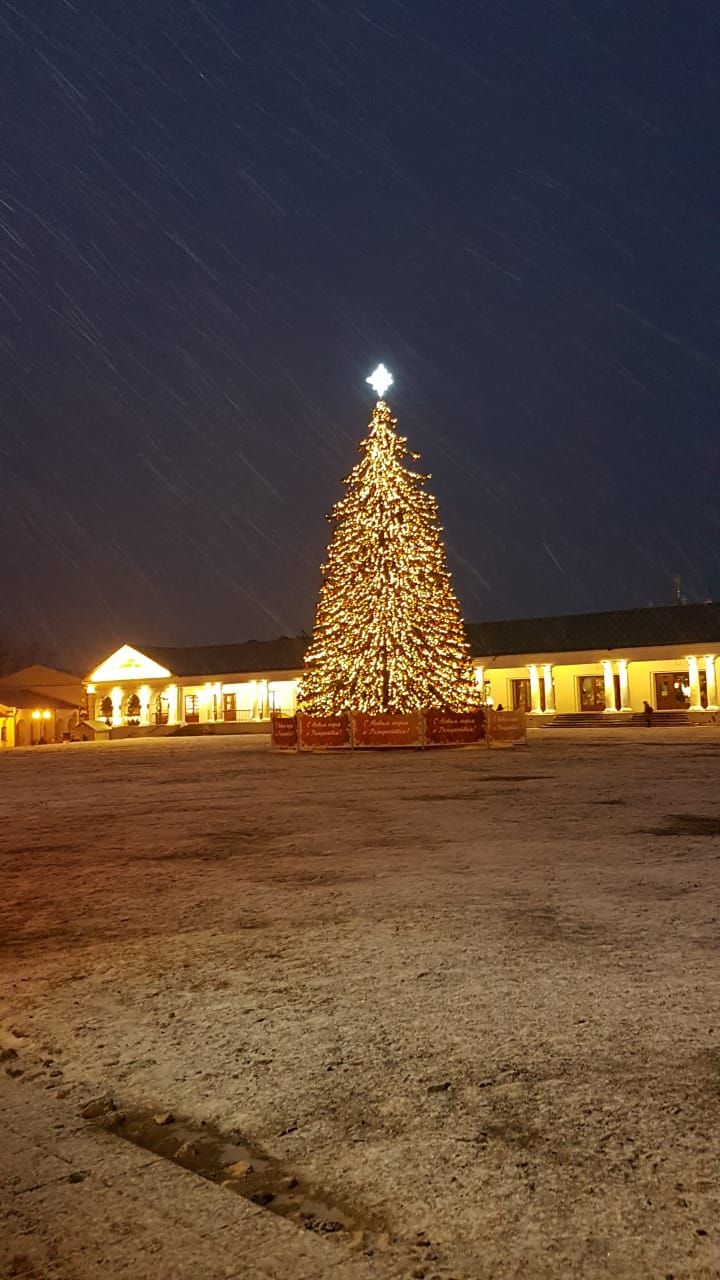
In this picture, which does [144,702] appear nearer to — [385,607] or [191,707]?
[191,707]

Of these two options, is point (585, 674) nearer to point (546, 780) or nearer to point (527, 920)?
point (546, 780)

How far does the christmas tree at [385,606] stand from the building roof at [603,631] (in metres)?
19.7

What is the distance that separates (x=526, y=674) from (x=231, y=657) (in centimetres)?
1972

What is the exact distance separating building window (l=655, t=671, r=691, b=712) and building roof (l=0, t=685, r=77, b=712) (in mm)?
35419

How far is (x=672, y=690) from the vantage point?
45.7 metres

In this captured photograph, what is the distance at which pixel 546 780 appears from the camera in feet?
52.4

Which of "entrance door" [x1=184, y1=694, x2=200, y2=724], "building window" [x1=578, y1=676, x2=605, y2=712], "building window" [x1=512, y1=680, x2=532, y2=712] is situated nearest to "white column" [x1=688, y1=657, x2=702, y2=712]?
"building window" [x1=578, y1=676, x2=605, y2=712]

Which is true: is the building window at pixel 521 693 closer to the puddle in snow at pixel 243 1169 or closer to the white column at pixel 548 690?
the white column at pixel 548 690

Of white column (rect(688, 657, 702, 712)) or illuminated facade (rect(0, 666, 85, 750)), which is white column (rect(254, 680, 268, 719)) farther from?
white column (rect(688, 657, 702, 712))

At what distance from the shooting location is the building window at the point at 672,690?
45281mm

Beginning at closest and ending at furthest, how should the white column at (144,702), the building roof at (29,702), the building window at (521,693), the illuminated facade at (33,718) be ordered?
the building window at (521,693) → the illuminated facade at (33,718) → the building roof at (29,702) → the white column at (144,702)

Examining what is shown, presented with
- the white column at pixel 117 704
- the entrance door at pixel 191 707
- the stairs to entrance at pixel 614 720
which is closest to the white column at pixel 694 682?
the stairs to entrance at pixel 614 720

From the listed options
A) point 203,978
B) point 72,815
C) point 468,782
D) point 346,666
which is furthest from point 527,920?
point 346,666

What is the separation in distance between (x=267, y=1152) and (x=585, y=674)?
153 ft
